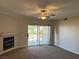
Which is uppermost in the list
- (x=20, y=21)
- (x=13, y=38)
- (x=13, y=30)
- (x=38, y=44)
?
(x=20, y=21)

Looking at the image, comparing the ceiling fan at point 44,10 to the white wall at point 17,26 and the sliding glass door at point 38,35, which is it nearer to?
the white wall at point 17,26

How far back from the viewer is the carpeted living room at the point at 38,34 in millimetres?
5724

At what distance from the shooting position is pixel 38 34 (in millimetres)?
8930

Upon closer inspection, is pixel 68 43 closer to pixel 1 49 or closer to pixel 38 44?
pixel 38 44

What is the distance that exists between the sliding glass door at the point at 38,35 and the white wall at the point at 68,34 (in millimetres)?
1044

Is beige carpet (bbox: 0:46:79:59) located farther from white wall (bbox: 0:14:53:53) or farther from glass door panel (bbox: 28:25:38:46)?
glass door panel (bbox: 28:25:38:46)

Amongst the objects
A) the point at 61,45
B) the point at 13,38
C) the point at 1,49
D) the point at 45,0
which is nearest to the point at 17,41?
the point at 13,38

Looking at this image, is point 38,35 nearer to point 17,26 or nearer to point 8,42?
point 17,26

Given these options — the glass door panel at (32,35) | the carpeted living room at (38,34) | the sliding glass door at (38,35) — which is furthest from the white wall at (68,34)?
the glass door panel at (32,35)

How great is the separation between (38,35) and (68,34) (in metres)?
2.72

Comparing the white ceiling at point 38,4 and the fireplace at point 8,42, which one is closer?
the white ceiling at point 38,4

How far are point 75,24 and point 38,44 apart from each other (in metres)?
3.71

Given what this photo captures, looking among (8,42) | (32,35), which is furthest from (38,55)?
(32,35)

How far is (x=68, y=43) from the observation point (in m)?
7.12
